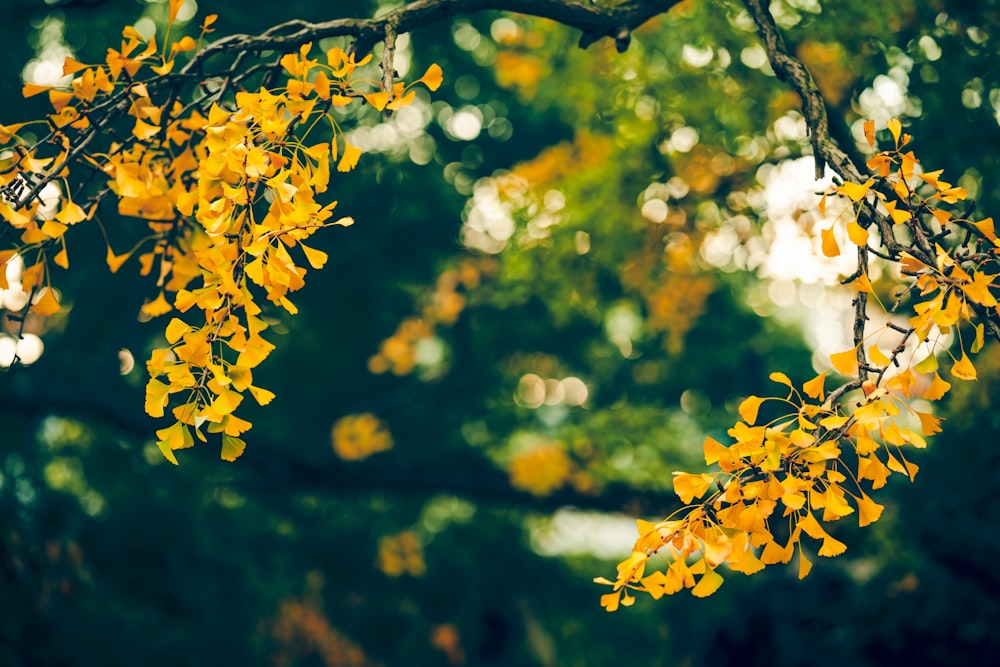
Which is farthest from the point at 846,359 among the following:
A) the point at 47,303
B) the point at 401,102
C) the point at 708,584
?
the point at 47,303

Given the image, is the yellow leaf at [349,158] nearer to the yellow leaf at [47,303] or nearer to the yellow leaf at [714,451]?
the yellow leaf at [47,303]

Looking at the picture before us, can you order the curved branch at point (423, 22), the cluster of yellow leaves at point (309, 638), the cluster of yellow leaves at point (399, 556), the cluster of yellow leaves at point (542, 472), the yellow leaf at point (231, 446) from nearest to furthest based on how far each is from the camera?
the yellow leaf at point (231, 446) < the curved branch at point (423, 22) < the cluster of yellow leaves at point (542, 472) < the cluster of yellow leaves at point (309, 638) < the cluster of yellow leaves at point (399, 556)

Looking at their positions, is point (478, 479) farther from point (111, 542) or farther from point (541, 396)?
point (111, 542)

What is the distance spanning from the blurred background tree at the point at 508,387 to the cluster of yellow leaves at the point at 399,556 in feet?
0.09

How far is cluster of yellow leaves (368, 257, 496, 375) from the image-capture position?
6148 mm

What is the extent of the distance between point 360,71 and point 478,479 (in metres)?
2.76

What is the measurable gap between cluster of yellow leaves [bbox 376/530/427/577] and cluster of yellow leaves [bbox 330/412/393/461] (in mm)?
888

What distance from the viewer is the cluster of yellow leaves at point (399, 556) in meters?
6.57

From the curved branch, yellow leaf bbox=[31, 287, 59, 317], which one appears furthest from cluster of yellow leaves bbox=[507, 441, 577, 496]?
yellow leaf bbox=[31, 287, 59, 317]

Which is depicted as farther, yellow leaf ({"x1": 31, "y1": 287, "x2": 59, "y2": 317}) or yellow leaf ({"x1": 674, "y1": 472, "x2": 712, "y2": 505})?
yellow leaf ({"x1": 31, "y1": 287, "x2": 59, "y2": 317})

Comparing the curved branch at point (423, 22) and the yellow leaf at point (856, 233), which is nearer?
the yellow leaf at point (856, 233)

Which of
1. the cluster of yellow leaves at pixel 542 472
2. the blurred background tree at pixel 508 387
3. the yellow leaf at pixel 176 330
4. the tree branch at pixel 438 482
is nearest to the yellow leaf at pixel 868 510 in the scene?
the yellow leaf at pixel 176 330

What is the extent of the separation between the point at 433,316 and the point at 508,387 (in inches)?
39.5

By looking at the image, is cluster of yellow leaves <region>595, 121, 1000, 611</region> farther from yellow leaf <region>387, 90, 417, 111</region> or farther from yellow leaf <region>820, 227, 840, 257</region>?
yellow leaf <region>387, 90, 417, 111</region>
